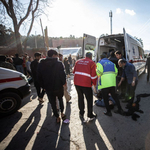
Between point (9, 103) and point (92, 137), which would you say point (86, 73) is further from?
point (9, 103)

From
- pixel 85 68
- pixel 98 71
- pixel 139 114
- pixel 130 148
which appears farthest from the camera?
pixel 139 114

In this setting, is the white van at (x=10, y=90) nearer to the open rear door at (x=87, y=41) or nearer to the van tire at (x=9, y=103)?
the van tire at (x=9, y=103)

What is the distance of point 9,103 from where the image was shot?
10.1 feet

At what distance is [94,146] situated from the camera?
6.35 ft

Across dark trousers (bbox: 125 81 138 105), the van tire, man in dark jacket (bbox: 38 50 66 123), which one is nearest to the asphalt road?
the van tire

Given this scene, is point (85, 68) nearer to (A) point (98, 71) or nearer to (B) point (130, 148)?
(A) point (98, 71)

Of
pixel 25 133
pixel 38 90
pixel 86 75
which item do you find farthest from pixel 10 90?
pixel 86 75

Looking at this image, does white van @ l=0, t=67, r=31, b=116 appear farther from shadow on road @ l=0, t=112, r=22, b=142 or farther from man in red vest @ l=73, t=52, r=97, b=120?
man in red vest @ l=73, t=52, r=97, b=120

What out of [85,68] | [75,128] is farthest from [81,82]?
[75,128]

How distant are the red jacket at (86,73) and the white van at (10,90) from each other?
2131 millimetres

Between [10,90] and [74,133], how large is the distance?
239 cm

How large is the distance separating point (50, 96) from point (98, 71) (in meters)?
1.38

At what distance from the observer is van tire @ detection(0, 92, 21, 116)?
2.98 meters

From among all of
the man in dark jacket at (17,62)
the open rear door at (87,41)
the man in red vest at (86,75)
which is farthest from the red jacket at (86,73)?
the man in dark jacket at (17,62)
